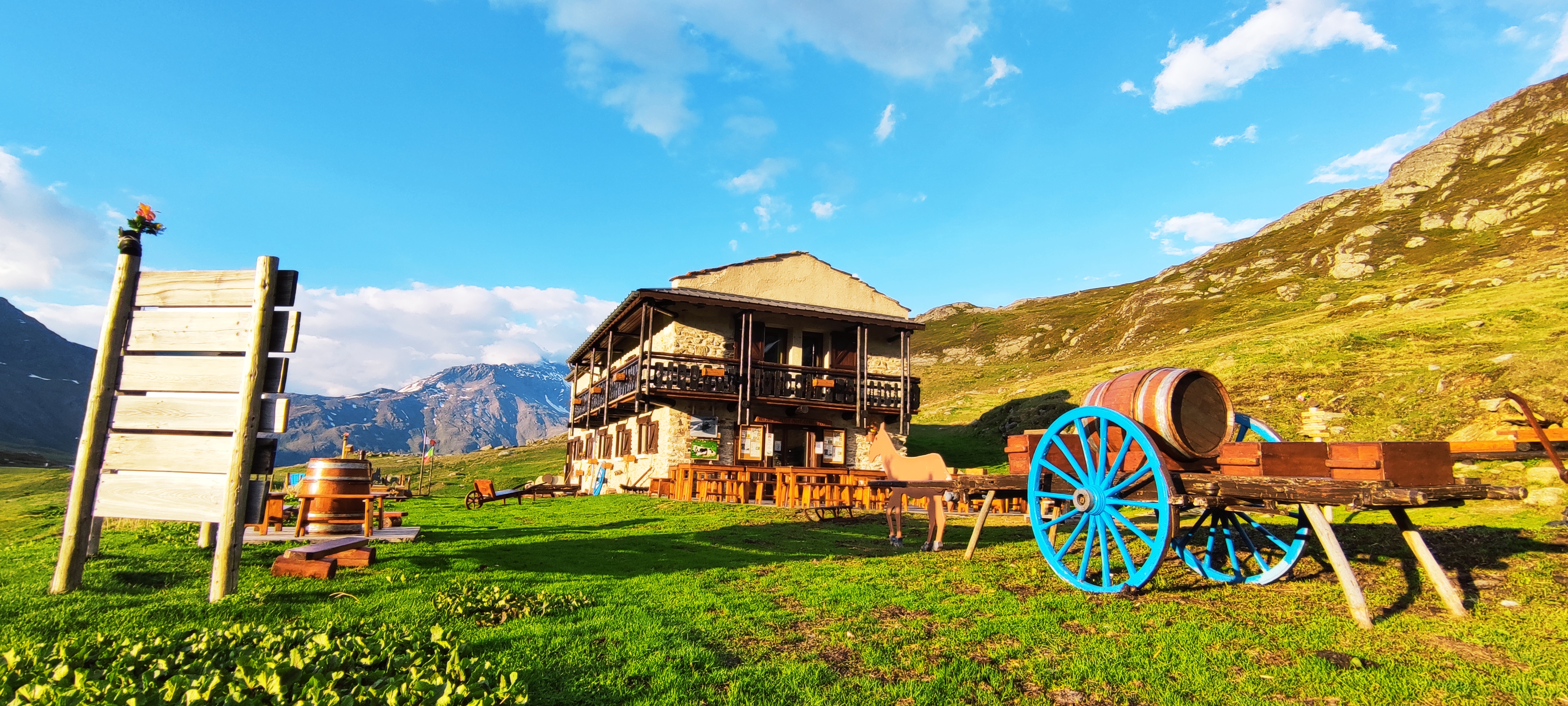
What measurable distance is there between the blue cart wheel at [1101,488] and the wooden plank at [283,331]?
6.86m

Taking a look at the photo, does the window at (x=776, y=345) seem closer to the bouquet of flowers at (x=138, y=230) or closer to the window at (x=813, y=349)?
the window at (x=813, y=349)

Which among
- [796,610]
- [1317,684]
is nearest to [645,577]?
[796,610]

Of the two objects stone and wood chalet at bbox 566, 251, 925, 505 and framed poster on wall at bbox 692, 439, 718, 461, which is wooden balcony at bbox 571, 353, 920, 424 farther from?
framed poster on wall at bbox 692, 439, 718, 461

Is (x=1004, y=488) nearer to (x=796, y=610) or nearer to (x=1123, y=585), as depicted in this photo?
(x=1123, y=585)

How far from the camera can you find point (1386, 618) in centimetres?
590

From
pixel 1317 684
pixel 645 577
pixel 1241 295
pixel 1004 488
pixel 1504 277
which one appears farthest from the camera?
pixel 1241 295

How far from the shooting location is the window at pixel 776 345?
Answer: 964 inches

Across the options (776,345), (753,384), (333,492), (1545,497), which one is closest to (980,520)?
(333,492)

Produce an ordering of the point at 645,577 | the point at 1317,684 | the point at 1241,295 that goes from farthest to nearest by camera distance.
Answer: the point at 1241,295 < the point at 645,577 < the point at 1317,684

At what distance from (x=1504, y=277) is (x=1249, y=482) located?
34810mm

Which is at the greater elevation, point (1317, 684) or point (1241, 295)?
point (1241, 295)

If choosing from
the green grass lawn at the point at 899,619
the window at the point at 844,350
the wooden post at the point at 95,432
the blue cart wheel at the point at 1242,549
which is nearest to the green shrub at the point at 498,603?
the green grass lawn at the point at 899,619

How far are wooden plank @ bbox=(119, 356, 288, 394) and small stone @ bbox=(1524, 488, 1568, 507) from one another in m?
15.8

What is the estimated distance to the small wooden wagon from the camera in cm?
566
